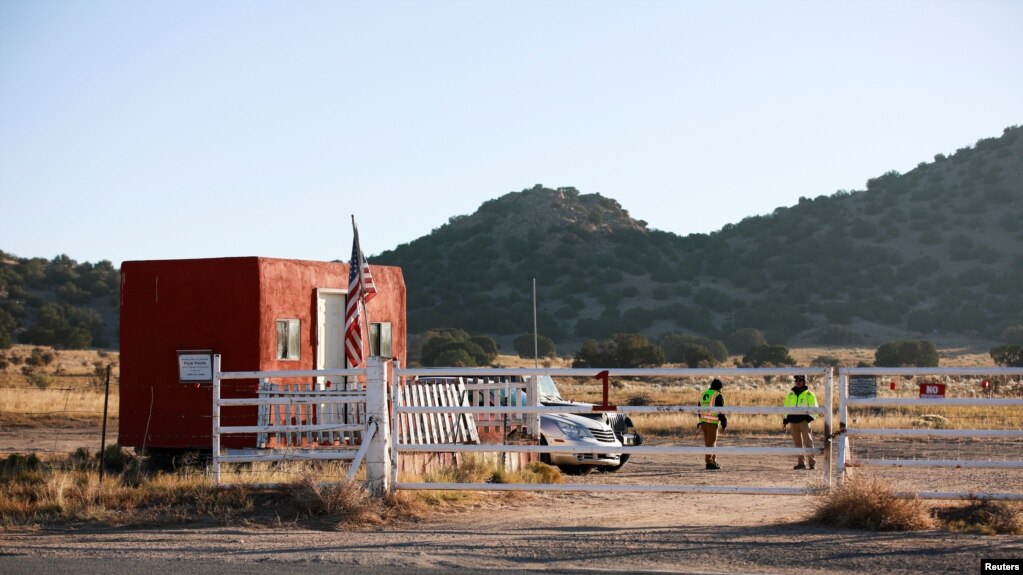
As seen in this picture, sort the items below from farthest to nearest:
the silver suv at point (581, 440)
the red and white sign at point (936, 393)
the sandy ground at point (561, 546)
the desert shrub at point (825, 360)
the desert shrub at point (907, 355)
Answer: the desert shrub at point (825, 360) < the desert shrub at point (907, 355) < the silver suv at point (581, 440) < the red and white sign at point (936, 393) < the sandy ground at point (561, 546)

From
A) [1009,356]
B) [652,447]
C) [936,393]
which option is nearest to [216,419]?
[652,447]

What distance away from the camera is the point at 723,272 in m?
93.9

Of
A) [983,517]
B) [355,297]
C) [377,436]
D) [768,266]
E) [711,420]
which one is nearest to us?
[983,517]

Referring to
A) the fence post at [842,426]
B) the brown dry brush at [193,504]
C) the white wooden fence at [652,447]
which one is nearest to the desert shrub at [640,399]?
the brown dry brush at [193,504]

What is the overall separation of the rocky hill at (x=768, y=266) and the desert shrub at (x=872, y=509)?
222ft

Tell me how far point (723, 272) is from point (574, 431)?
77.5 meters

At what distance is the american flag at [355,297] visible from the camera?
18922 millimetres

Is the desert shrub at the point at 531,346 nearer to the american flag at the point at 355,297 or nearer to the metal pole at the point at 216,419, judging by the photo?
the american flag at the point at 355,297

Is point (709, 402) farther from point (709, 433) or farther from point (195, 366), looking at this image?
point (195, 366)

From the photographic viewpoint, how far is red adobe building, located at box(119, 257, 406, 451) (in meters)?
18.2

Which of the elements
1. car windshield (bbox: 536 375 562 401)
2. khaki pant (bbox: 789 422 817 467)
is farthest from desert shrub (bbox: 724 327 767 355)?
khaki pant (bbox: 789 422 817 467)

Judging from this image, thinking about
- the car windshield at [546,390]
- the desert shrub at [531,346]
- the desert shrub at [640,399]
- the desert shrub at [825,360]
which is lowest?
the desert shrub at [640,399]

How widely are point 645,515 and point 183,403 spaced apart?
29.2 ft

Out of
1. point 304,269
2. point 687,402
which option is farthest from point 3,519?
point 687,402
